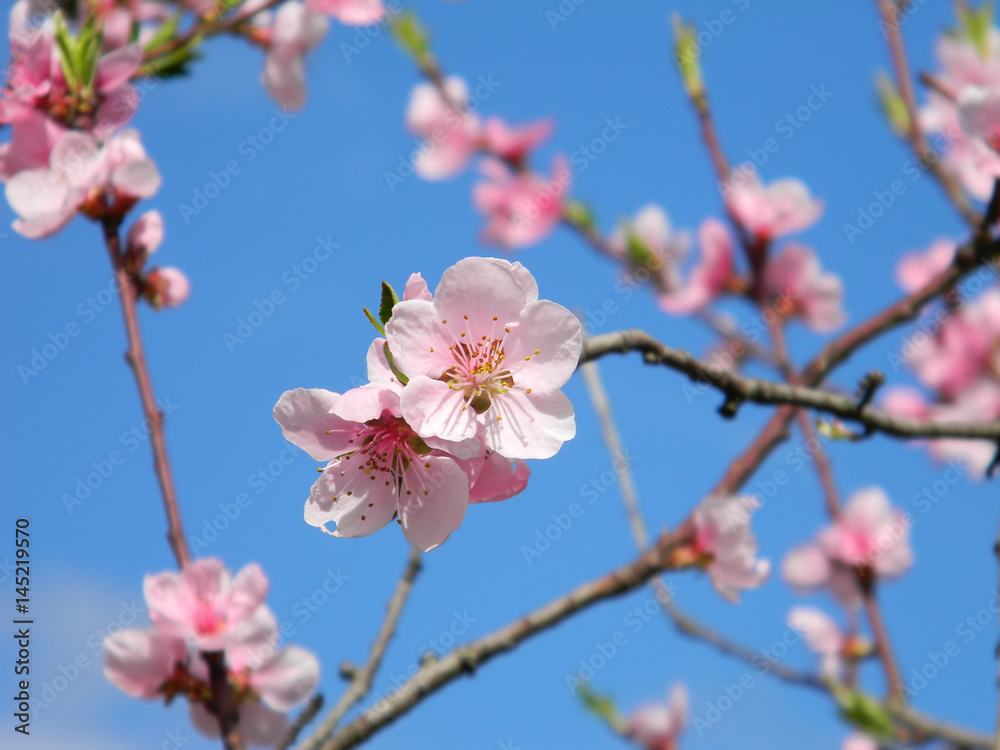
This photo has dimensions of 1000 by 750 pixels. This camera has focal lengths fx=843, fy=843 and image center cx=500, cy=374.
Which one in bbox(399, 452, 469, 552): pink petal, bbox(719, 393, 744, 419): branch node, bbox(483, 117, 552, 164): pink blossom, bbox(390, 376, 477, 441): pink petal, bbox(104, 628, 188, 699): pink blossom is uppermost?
bbox(483, 117, 552, 164): pink blossom

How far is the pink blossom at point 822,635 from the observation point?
10.4ft

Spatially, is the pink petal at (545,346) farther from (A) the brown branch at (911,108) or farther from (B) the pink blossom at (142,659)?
(A) the brown branch at (911,108)

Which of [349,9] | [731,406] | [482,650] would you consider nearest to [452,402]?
[731,406]

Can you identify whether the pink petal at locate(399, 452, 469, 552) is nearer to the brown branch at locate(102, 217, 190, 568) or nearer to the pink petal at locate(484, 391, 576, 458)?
the pink petal at locate(484, 391, 576, 458)

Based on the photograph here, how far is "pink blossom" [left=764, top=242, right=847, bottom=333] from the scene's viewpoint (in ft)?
10.7

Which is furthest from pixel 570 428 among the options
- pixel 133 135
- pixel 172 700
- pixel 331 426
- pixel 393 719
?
pixel 133 135

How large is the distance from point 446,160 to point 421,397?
4111mm

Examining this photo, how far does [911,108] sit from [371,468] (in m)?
2.21

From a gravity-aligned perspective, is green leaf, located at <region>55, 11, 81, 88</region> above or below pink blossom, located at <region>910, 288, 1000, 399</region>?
below

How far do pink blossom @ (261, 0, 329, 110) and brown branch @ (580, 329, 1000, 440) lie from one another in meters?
1.67

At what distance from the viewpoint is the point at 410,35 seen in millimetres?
3580

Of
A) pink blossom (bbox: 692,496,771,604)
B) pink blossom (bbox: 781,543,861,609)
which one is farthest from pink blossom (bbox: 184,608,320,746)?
pink blossom (bbox: 781,543,861,609)

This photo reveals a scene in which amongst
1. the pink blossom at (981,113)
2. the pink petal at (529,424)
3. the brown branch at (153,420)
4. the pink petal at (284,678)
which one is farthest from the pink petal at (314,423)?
the pink blossom at (981,113)

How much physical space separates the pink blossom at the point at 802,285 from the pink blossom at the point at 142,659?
7.93 feet
